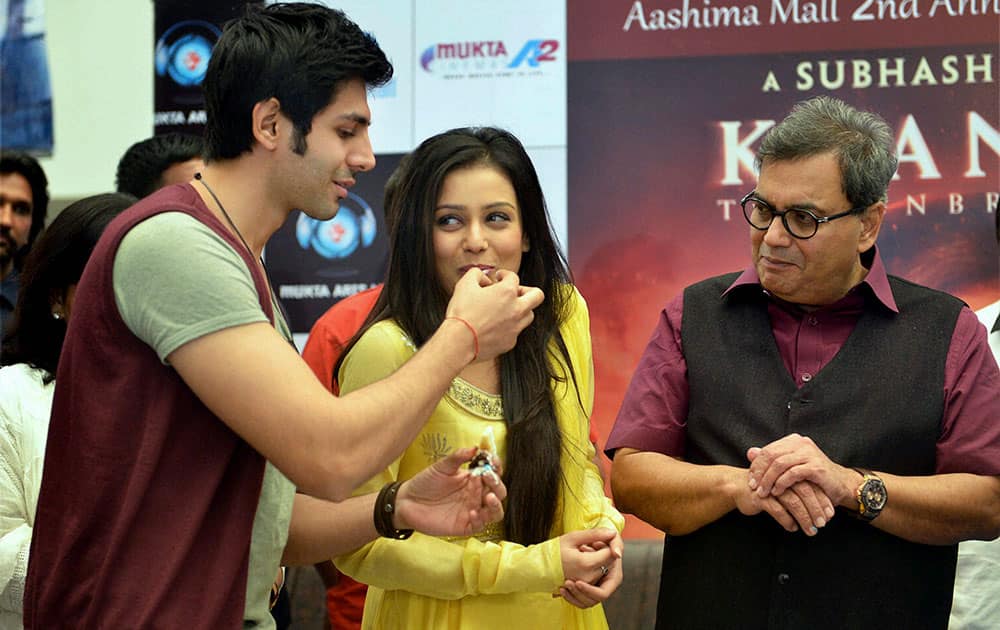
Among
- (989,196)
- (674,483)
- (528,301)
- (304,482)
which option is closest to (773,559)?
(674,483)

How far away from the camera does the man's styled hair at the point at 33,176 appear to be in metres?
3.80

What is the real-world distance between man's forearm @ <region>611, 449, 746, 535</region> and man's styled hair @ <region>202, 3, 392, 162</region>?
0.99 m

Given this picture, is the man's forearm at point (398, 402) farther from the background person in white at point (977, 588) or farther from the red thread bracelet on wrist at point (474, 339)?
the background person in white at point (977, 588)

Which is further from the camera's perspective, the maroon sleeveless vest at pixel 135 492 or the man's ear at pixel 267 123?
the man's ear at pixel 267 123

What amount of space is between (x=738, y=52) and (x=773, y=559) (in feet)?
5.90

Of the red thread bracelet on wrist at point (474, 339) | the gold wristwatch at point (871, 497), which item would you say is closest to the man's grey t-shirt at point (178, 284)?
the red thread bracelet on wrist at point (474, 339)

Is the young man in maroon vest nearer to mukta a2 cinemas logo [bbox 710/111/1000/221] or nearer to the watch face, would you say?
the watch face

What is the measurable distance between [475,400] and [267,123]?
0.75 meters

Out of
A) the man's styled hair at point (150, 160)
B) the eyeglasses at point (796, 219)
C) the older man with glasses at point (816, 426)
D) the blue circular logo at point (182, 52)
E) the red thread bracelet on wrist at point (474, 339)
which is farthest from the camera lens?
the blue circular logo at point (182, 52)

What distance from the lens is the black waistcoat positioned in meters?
2.34

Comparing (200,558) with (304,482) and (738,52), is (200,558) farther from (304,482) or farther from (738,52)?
(738,52)

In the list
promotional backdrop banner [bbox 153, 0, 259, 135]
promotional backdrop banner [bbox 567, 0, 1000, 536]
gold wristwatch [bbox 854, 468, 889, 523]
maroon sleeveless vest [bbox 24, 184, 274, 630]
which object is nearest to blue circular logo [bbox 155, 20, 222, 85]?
promotional backdrop banner [bbox 153, 0, 259, 135]

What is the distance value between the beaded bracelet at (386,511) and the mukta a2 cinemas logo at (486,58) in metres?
2.12

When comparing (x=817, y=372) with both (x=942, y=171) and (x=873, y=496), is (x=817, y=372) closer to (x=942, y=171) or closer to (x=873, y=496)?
(x=873, y=496)
